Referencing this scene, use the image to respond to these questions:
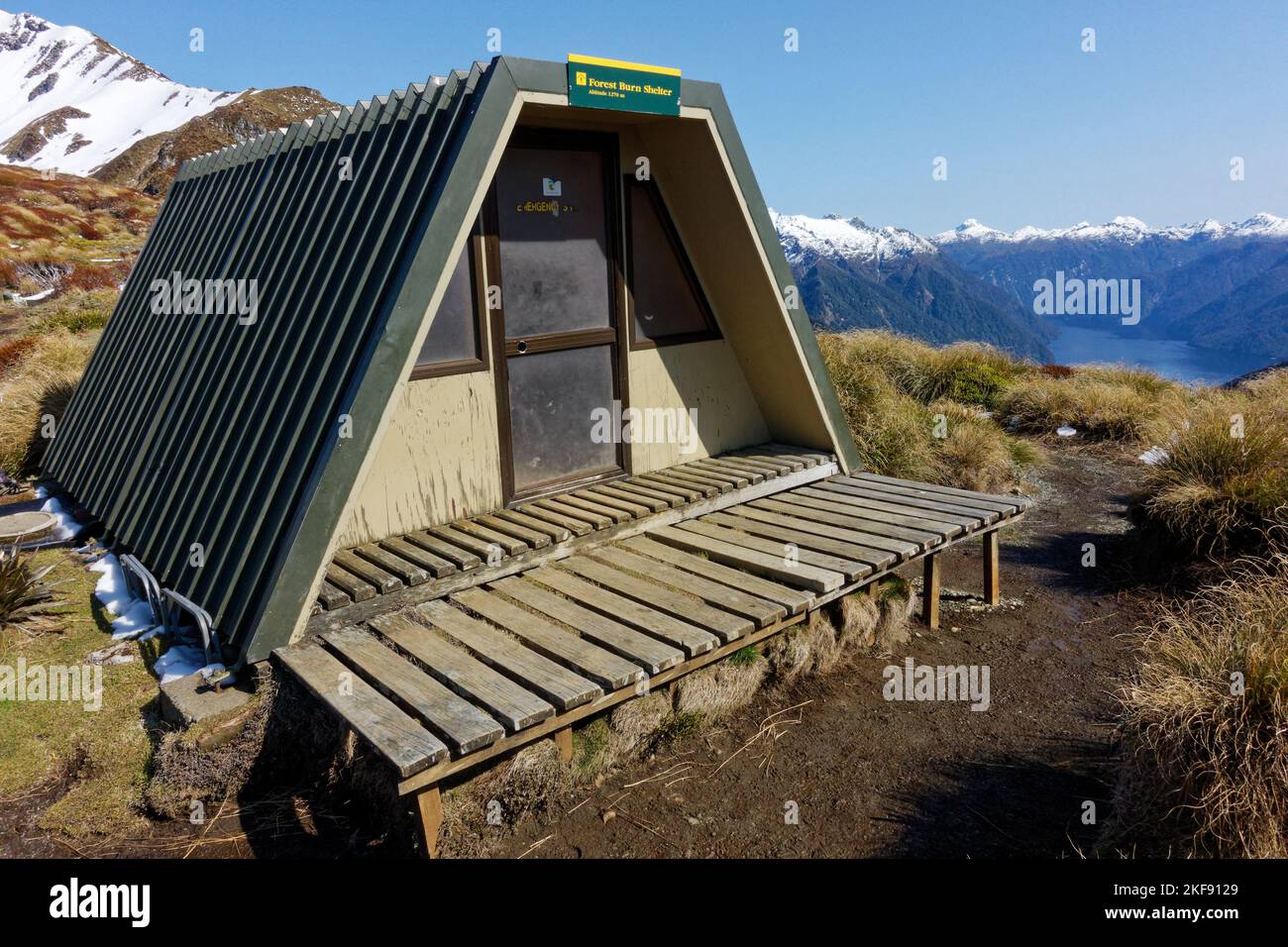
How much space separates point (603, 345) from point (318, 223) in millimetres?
2025

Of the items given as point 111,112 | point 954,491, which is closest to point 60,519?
point 954,491

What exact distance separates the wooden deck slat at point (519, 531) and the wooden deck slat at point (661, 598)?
198 mm

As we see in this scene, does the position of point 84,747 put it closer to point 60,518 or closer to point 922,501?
point 60,518

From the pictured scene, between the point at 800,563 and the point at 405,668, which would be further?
the point at 800,563

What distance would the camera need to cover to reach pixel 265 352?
4879 millimetres

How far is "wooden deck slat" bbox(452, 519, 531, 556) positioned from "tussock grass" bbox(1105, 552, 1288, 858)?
320 cm

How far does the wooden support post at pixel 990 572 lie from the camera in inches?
255

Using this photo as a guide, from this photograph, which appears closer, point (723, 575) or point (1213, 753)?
point (1213, 753)

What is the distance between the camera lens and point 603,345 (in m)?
5.98

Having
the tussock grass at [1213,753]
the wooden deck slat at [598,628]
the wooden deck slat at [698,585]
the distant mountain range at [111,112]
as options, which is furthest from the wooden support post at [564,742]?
the distant mountain range at [111,112]

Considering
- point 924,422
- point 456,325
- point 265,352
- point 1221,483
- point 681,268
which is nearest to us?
point 265,352

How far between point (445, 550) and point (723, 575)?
1628 millimetres
